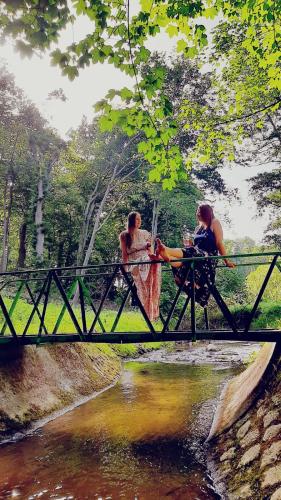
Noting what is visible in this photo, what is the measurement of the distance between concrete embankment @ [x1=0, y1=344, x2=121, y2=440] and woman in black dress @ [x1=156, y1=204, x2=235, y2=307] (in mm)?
4556

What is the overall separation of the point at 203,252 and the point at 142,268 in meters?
1.35

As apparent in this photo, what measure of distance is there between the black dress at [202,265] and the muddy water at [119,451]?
9.03 feet

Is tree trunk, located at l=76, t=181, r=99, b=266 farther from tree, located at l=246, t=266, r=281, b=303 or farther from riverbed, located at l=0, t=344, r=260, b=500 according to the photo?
riverbed, located at l=0, t=344, r=260, b=500

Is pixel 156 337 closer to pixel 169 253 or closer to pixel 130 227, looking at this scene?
pixel 169 253

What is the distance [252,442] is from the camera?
5383 mm

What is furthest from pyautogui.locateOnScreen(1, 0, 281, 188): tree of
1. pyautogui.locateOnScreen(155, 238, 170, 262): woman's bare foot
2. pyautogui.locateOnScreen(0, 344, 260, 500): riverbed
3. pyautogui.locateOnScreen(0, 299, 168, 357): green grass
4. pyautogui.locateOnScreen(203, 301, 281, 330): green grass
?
pyautogui.locateOnScreen(203, 301, 281, 330): green grass

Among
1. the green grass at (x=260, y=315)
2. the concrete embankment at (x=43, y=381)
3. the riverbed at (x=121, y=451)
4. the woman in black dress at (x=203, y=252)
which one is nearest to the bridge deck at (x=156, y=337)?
the woman in black dress at (x=203, y=252)

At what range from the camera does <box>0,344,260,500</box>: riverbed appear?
5176 mm

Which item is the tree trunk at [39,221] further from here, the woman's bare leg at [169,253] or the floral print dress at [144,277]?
the woman's bare leg at [169,253]

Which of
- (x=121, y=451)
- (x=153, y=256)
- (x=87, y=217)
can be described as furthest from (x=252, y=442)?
(x=87, y=217)

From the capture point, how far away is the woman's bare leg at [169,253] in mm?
6133

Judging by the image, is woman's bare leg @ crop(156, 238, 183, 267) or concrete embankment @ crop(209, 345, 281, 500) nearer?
concrete embankment @ crop(209, 345, 281, 500)

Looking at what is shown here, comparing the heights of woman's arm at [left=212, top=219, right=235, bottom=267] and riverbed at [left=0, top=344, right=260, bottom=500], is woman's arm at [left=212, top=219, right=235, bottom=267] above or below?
above

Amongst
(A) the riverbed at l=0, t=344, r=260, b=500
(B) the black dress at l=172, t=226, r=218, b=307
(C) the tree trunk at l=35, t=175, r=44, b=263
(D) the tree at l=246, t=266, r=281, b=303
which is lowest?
(A) the riverbed at l=0, t=344, r=260, b=500
